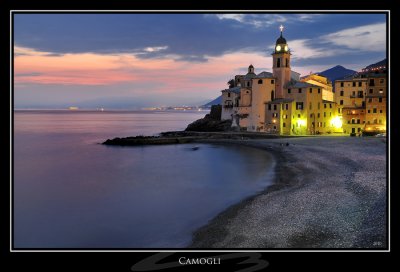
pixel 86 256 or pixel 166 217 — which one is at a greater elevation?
pixel 86 256

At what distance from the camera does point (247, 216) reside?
16.2 m

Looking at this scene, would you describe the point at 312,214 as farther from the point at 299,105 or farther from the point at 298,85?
the point at 298,85

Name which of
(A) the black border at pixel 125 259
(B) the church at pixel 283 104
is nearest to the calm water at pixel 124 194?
(A) the black border at pixel 125 259

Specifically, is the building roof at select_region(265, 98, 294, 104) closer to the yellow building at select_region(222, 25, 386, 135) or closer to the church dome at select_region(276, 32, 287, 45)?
the yellow building at select_region(222, 25, 386, 135)

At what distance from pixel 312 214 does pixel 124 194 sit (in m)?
13.3

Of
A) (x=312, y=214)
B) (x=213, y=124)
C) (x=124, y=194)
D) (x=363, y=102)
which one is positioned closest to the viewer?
(x=312, y=214)

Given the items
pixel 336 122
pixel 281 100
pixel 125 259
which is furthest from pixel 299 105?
pixel 125 259

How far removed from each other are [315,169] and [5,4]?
77.0 feet

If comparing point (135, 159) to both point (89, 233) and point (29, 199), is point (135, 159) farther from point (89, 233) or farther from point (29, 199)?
point (89, 233)

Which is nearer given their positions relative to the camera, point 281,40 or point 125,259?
point 125,259

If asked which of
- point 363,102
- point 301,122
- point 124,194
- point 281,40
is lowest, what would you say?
point 124,194

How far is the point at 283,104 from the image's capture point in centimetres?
6116

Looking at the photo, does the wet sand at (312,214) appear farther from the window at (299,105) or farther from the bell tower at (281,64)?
the bell tower at (281,64)

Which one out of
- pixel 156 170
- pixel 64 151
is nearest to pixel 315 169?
pixel 156 170
